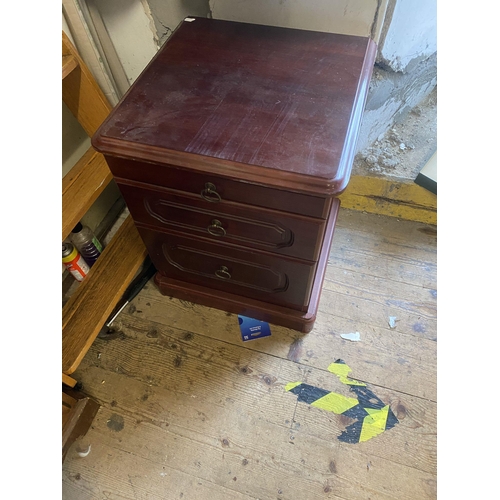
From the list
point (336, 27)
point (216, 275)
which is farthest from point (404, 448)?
point (336, 27)

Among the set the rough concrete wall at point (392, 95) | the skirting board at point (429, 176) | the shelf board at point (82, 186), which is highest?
the shelf board at point (82, 186)

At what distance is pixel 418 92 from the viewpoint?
1.25m

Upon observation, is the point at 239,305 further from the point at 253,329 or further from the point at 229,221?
the point at 229,221

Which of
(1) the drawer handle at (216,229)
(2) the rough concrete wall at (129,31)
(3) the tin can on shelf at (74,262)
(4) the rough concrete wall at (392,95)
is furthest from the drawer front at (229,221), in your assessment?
(4) the rough concrete wall at (392,95)

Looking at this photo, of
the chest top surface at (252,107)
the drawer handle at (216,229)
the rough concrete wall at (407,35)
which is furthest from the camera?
the rough concrete wall at (407,35)

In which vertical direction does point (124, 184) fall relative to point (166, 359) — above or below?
above

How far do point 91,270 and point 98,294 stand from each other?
3.3 inches

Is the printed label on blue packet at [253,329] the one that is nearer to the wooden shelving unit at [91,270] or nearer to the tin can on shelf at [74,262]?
the wooden shelving unit at [91,270]

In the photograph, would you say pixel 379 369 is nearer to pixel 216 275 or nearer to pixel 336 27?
pixel 216 275

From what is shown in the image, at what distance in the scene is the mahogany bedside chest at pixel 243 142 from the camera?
0.67 m

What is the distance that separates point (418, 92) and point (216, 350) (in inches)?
41.6

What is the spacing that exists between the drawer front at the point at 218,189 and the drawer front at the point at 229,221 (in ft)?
0.05
